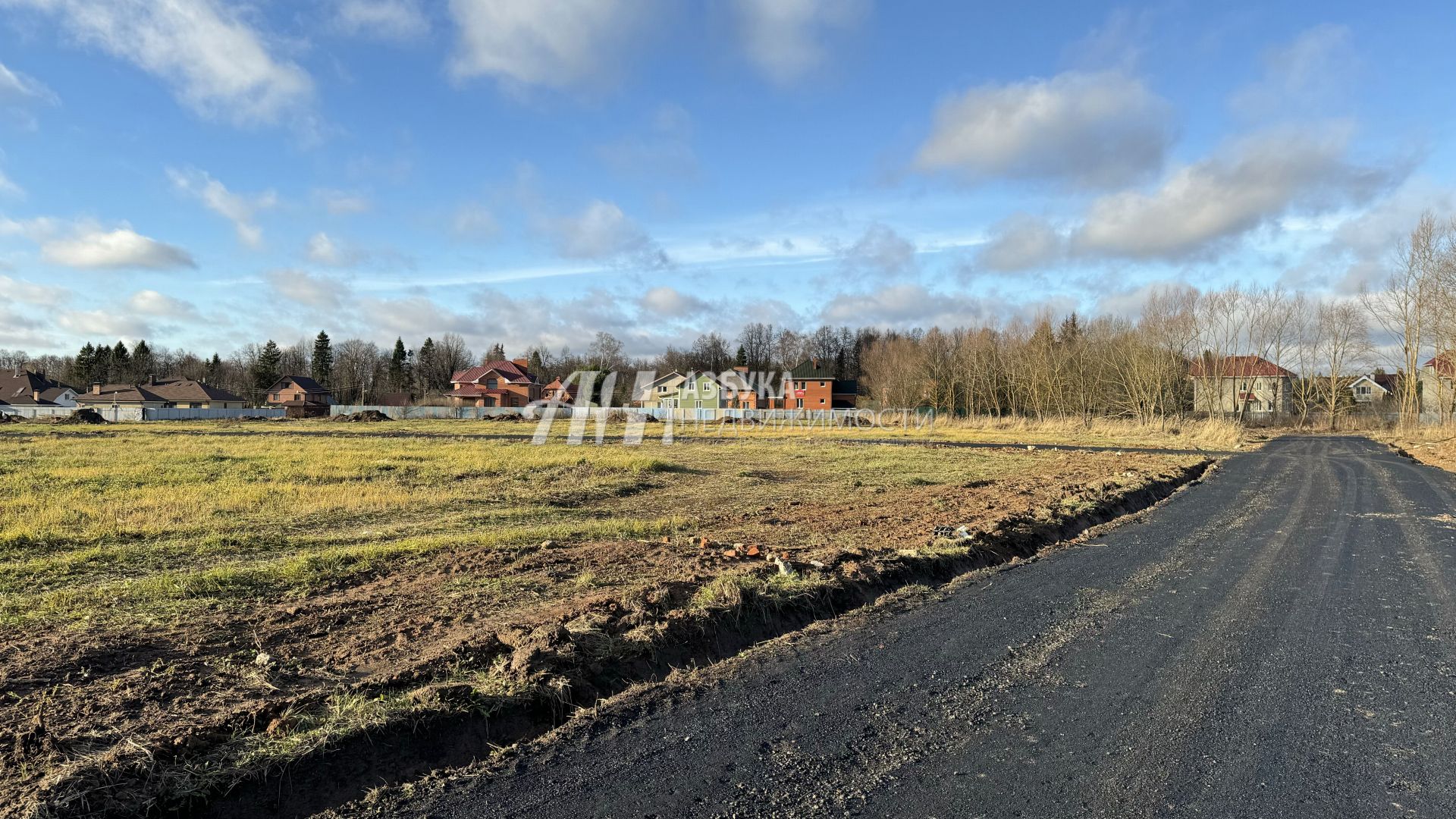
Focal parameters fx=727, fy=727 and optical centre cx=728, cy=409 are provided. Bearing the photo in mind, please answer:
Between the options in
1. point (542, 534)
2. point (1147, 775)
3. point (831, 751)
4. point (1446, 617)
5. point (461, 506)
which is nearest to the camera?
point (1147, 775)

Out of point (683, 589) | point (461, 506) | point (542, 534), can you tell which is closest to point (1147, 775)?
point (683, 589)

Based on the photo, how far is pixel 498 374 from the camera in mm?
108750

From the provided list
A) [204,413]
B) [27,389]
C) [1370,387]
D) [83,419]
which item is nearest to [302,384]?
[204,413]

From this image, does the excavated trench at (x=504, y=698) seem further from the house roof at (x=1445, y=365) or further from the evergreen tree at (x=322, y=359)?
the evergreen tree at (x=322, y=359)

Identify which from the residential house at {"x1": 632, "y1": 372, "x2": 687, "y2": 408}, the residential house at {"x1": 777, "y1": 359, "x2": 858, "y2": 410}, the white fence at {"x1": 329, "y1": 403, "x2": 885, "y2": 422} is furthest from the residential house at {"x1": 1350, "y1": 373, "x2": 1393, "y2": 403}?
the residential house at {"x1": 632, "y1": 372, "x2": 687, "y2": 408}

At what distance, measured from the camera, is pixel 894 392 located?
80.9 m

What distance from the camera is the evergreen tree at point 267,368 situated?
109 meters

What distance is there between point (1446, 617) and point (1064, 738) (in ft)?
18.3

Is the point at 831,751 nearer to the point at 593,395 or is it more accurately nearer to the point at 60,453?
the point at 60,453

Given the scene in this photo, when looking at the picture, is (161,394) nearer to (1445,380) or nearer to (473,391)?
(473,391)

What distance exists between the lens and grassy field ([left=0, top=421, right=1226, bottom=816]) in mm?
4320

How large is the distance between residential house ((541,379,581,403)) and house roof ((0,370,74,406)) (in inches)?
2333

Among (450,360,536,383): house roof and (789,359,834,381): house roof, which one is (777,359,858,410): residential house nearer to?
(789,359,834,381): house roof

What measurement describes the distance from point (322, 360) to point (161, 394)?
27.0m
